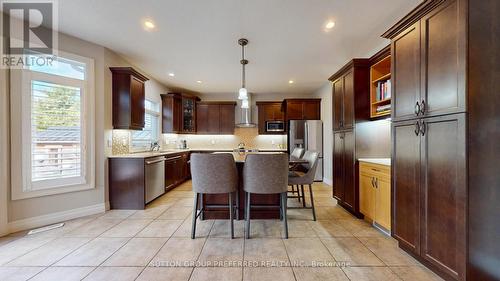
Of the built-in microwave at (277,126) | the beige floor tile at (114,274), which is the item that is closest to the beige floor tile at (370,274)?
the beige floor tile at (114,274)

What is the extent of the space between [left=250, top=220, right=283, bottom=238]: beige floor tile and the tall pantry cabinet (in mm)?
1392

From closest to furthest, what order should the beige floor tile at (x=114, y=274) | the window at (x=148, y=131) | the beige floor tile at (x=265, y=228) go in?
the beige floor tile at (x=114, y=274) < the beige floor tile at (x=265, y=228) < the window at (x=148, y=131)

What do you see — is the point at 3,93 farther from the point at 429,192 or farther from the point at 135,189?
the point at 429,192

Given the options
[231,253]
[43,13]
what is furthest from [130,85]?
[231,253]

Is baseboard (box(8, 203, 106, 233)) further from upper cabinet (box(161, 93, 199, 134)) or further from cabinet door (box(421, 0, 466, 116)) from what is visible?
cabinet door (box(421, 0, 466, 116))

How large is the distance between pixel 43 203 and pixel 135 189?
1.11 meters

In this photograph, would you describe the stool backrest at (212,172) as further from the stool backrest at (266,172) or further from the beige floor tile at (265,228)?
the beige floor tile at (265,228)

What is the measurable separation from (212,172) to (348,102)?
2.35 metres

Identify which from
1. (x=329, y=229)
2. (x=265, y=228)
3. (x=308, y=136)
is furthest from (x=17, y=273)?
(x=308, y=136)

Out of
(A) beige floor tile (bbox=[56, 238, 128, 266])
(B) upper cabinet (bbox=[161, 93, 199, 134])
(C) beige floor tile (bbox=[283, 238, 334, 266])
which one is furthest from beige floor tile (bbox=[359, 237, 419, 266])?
(B) upper cabinet (bbox=[161, 93, 199, 134])

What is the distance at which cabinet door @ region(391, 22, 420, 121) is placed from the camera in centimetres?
192

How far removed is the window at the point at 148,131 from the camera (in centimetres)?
454

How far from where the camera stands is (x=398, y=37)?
216cm

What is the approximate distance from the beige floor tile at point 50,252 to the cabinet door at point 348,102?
3.81 metres
